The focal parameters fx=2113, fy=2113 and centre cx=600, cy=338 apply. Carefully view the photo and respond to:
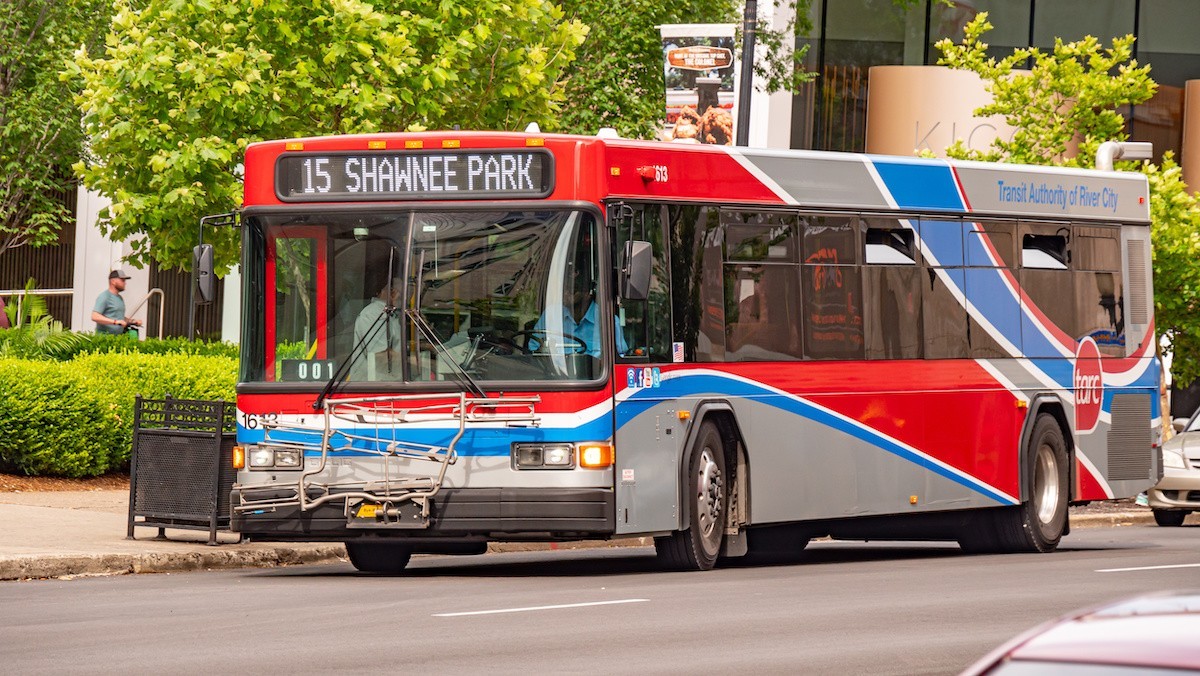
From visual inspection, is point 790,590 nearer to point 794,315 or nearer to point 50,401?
point 794,315

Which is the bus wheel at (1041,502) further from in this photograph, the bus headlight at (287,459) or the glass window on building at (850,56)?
the glass window on building at (850,56)

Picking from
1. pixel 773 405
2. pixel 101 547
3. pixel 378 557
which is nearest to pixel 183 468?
pixel 101 547

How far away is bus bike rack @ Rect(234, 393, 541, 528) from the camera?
13.9 metres

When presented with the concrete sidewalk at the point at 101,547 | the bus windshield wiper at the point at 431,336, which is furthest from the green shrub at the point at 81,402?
the bus windshield wiper at the point at 431,336

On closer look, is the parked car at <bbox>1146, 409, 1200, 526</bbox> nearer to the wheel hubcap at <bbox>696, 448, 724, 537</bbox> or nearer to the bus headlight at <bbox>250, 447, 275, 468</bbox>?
the wheel hubcap at <bbox>696, 448, 724, 537</bbox>

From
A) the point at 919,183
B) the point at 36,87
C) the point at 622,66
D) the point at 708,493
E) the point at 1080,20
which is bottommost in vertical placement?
the point at 708,493

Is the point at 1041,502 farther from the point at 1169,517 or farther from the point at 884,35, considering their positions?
the point at 884,35

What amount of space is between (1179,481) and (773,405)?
10.6 meters

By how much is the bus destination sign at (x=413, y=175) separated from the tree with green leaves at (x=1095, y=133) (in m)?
14.6

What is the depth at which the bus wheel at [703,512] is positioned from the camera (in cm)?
Answer: 1466

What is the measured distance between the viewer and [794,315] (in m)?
15.8

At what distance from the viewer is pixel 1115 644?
10.5 feet

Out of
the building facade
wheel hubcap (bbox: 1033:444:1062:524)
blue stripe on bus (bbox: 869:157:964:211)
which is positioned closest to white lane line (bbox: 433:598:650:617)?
blue stripe on bus (bbox: 869:157:964:211)

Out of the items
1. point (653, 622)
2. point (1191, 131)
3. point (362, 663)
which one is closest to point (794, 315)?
point (653, 622)
